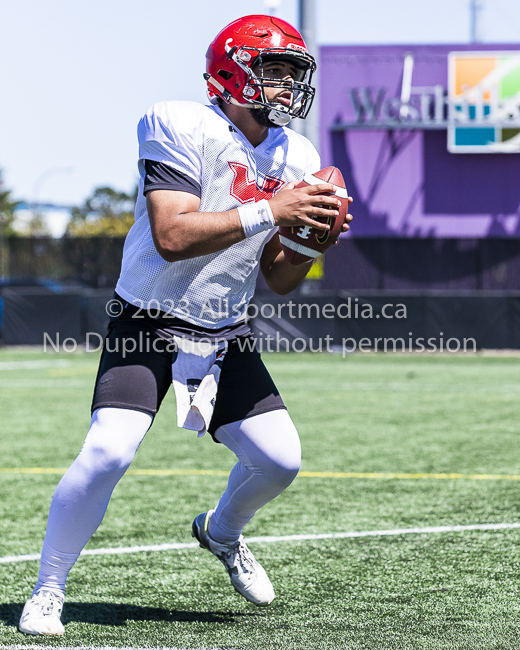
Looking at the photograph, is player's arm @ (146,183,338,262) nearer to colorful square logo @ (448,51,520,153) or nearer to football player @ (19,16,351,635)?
football player @ (19,16,351,635)

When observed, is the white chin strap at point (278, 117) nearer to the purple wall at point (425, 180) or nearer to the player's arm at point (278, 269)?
the player's arm at point (278, 269)

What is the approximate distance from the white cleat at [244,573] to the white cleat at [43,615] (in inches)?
26.7

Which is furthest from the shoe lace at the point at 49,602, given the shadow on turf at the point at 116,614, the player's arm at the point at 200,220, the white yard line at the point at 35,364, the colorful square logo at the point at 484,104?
the colorful square logo at the point at 484,104

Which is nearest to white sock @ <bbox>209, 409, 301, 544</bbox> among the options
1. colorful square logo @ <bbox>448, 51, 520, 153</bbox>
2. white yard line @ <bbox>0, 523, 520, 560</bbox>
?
white yard line @ <bbox>0, 523, 520, 560</bbox>

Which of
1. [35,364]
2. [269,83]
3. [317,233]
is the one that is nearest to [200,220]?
[317,233]

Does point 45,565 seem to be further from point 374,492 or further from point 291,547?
point 374,492

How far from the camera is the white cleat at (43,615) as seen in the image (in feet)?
10.0

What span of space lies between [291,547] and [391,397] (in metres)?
6.73

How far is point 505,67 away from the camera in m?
22.7

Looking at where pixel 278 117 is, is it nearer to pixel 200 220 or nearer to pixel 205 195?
pixel 205 195

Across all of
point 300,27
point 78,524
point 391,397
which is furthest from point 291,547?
point 300,27

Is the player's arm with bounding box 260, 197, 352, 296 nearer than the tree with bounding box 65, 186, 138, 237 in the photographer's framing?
Yes

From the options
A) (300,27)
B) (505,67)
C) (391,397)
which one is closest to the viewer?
(391,397)

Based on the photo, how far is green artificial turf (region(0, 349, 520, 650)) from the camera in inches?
125
